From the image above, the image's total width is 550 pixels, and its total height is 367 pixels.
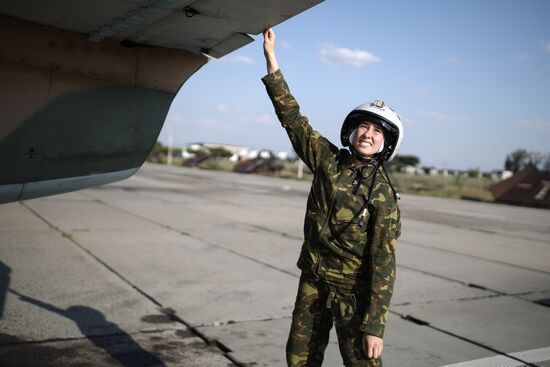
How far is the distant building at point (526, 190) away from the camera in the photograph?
20109 millimetres

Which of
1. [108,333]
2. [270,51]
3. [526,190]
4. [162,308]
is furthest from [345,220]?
[526,190]

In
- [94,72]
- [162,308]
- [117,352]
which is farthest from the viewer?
[162,308]

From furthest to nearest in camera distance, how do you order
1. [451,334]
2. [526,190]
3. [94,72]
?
[526,190] → [451,334] → [94,72]

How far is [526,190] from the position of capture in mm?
20984

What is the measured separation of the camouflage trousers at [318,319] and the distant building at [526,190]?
2065 cm

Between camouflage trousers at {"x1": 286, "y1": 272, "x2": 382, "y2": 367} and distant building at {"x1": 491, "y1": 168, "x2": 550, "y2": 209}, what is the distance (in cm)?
2065

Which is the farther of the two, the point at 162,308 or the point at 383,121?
the point at 162,308

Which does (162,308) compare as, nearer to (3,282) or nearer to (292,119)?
(3,282)

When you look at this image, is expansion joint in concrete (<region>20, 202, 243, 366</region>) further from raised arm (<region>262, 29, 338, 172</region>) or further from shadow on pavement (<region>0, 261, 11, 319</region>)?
raised arm (<region>262, 29, 338, 172</region>)

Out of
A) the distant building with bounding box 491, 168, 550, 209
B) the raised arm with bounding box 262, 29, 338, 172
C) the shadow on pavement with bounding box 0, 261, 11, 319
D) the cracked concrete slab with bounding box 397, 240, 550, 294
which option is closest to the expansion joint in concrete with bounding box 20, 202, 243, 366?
the shadow on pavement with bounding box 0, 261, 11, 319

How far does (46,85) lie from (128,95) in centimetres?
47

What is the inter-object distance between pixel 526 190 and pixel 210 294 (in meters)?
20.2

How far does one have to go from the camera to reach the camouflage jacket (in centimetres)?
206

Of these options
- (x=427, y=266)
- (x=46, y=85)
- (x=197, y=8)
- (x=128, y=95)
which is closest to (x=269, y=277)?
(x=427, y=266)
